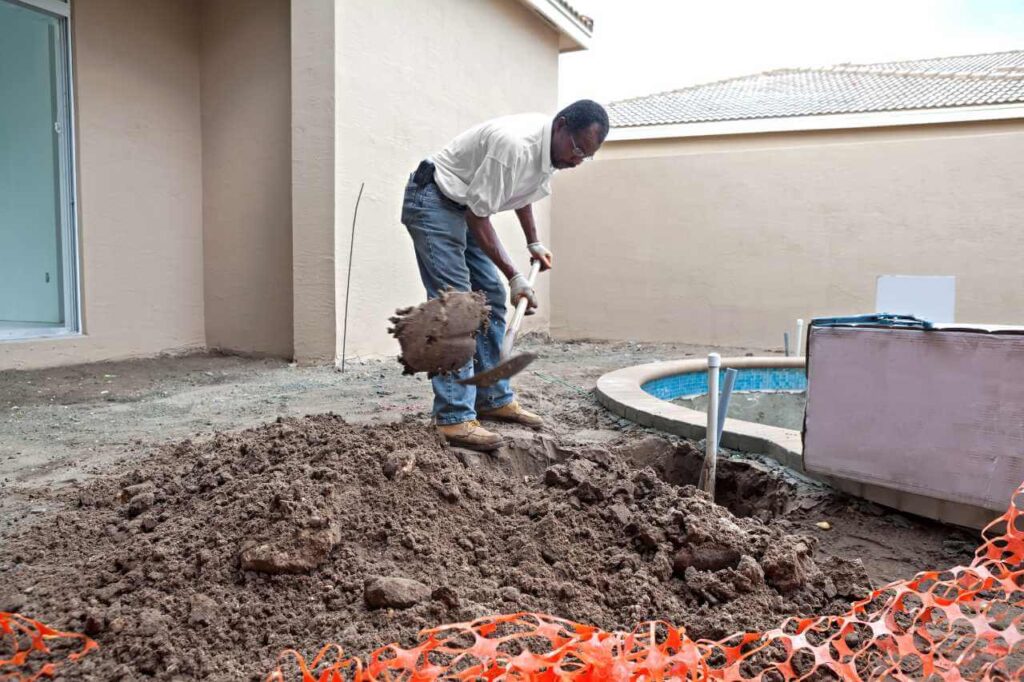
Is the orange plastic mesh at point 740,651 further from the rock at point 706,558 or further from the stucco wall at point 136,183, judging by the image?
the stucco wall at point 136,183

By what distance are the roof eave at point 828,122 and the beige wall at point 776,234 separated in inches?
141

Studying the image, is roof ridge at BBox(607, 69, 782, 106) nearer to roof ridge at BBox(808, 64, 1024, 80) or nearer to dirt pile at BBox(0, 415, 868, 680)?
roof ridge at BBox(808, 64, 1024, 80)

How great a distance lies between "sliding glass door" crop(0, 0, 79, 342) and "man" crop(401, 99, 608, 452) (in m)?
3.38

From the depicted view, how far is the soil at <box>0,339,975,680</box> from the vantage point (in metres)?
1.51

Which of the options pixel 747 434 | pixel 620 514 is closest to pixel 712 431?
pixel 747 434

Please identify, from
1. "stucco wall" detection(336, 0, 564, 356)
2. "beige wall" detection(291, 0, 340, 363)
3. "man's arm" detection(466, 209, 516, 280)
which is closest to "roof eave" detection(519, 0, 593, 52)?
"stucco wall" detection(336, 0, 564, 356)

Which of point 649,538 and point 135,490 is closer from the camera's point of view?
point 649,538

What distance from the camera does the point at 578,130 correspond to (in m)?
2.55

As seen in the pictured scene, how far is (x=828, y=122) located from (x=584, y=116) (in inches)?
400

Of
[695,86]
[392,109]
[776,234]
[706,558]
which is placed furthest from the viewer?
[695,86]

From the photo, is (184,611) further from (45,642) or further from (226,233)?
(226,233)

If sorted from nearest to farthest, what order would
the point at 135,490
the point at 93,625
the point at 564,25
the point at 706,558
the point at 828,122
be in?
1. the point at 93,625
2. the point at 706,558
3. the point at 135,490
4. the point at 564,25
5. the point at 828,122

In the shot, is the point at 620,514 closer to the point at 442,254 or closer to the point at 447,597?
the point at 447,597

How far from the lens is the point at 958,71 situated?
564 inches
